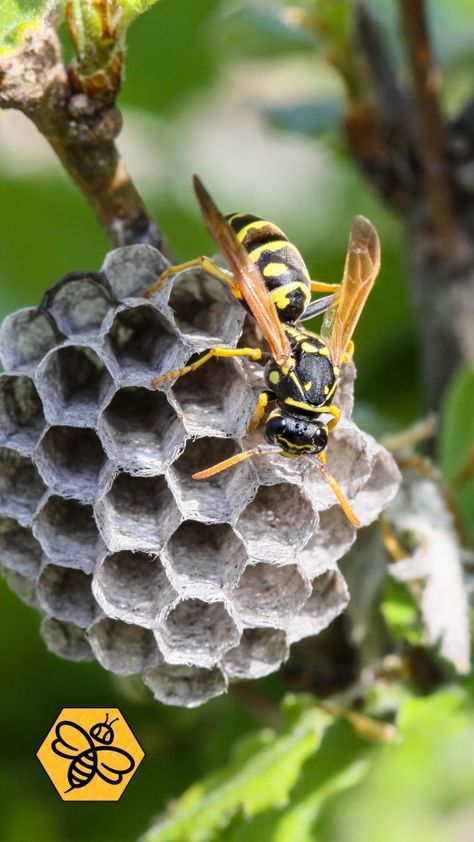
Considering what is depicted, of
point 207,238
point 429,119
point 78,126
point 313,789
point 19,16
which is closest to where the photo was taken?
point 19,16

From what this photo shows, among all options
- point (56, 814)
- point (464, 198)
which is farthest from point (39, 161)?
point (56, 814)

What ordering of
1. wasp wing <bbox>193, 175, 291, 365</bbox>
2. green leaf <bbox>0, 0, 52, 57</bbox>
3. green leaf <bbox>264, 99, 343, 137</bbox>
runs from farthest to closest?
1. green leaf <bbox>264, 99, 343, 137</bbox>
2. wasp wing <bbox>193, 175, 291, 365</bbox>
3. green leaf <bbox>0, 0, 52, 57</bbox>

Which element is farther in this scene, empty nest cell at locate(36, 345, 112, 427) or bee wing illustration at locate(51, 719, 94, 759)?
bee wing illustration at locate(51, 719, 94, 759)

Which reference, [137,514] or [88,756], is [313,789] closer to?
[88,756]

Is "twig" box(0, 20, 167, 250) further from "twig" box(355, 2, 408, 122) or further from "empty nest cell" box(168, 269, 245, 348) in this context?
"twig" box(355, 2, 408, 122)

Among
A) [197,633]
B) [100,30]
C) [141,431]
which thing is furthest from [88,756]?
[100,30]

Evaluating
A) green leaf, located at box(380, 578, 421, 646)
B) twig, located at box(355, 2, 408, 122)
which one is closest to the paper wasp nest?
green leaf, located at box(380, 578, 421, 646)
